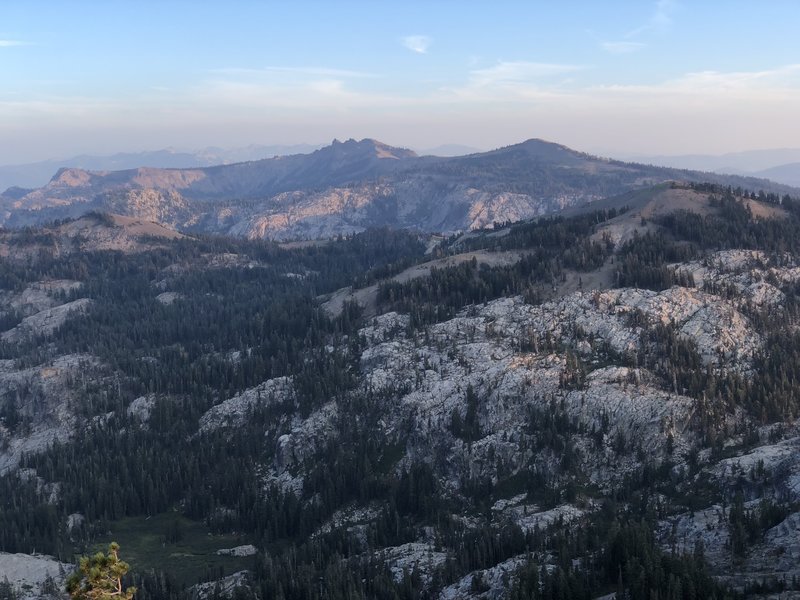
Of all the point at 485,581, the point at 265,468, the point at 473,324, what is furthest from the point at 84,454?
the point at 485,581

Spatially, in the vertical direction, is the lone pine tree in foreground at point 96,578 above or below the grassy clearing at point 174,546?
above

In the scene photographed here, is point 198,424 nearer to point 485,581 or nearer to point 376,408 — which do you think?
point 376,408

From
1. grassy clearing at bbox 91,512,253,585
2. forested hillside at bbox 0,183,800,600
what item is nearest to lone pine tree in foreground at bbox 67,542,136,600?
forested hillside at bbox 0,183,800,600

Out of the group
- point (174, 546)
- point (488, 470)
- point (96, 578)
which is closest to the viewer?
point (96, 578)

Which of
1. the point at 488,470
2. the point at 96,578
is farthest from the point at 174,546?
the point at 96,578

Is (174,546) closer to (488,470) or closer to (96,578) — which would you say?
(488,470)

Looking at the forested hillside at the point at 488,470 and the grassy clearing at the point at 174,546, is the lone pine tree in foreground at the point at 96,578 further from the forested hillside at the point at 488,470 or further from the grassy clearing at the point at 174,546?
the grassy clearing at the point at 174,546

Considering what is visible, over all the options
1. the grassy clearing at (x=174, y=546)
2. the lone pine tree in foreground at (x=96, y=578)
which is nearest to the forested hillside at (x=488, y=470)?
the grassy clearing at (x=174, y=546)

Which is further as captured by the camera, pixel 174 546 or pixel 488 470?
pixel 488 470

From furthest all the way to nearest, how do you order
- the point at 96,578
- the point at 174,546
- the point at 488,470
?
1. the point at 488,470
2. the point at 174,546
3. the point at 96,578
